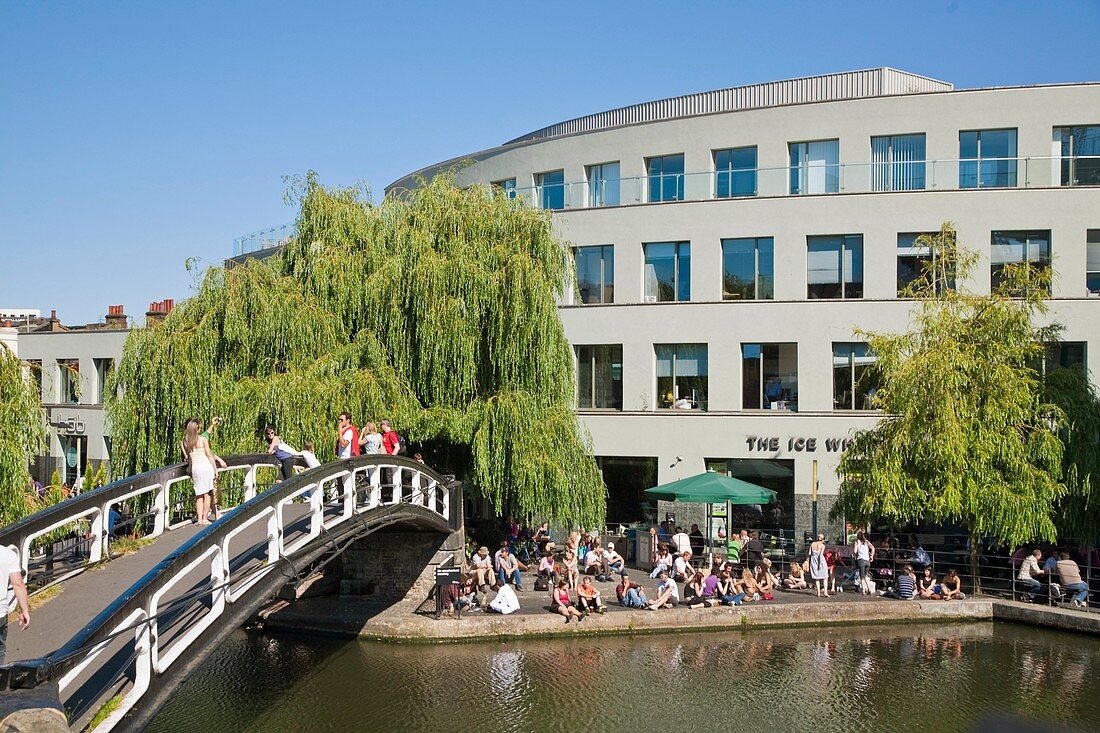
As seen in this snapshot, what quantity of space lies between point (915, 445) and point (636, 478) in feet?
30.6

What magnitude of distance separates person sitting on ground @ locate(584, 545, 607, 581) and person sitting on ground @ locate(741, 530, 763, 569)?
327 cm

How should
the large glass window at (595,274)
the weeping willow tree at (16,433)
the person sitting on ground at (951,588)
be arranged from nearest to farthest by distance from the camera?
the weeping willow tree at (16,433)
the person sitting on ground at (951,588)
the large glass window at (595,274)

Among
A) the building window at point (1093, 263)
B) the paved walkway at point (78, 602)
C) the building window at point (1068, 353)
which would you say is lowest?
the paved walkway at point (78, 602)

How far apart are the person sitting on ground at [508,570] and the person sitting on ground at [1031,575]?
10568mm

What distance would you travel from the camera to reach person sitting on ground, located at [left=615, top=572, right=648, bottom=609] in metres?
21.9

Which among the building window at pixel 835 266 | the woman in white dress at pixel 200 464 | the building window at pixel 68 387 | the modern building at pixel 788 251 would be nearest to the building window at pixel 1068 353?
the modern building at pixel 788 251

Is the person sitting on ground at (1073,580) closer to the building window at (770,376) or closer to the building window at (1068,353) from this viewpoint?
the building window at (1068,353)

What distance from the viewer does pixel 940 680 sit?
59.5 ft

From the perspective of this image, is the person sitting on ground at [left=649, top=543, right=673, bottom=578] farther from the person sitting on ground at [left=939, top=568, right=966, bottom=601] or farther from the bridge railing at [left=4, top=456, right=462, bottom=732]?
the bridge railing at [left=4, top=456, right=462, bottom=732]

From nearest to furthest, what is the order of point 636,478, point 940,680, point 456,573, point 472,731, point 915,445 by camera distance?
point 472,731
point 940,680
point 456,573
point 915,445
point 636,478

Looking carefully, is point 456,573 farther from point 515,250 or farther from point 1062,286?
point 1062,286

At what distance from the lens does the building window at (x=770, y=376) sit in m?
29.6

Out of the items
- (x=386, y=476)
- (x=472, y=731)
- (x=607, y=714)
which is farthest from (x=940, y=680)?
(x=386, y=476)

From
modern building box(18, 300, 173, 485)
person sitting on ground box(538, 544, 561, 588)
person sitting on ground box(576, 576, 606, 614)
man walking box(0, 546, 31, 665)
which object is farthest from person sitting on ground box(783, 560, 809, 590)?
modern building box(18, 300, 173, 485)
